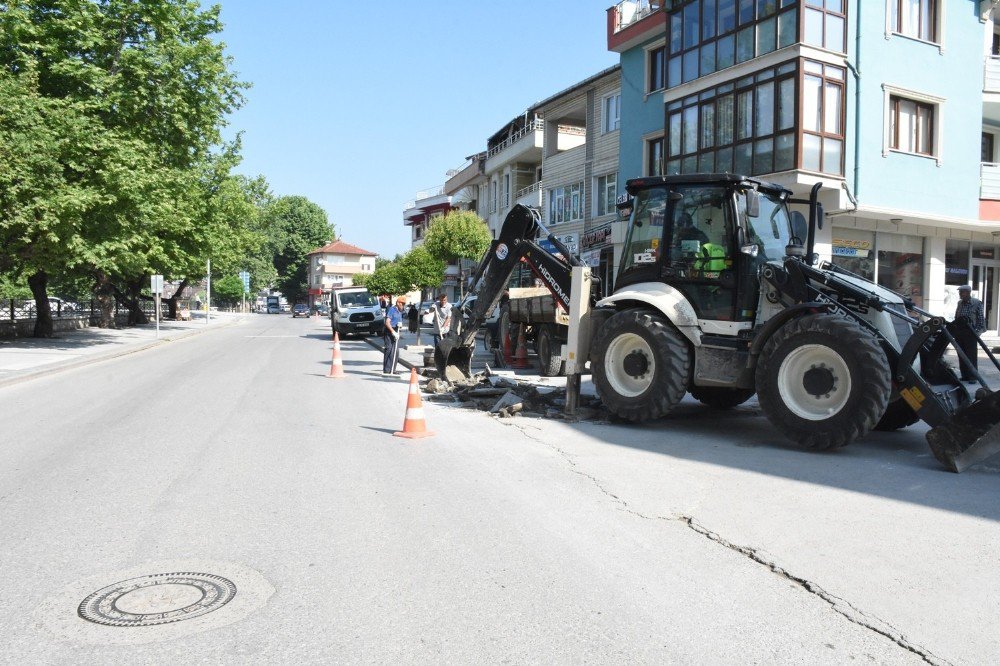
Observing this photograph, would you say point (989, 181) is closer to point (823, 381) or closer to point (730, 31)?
point (730, 31)

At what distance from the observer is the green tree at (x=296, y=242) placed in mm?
105062

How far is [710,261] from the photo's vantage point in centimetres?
922

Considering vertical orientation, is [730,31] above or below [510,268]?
above

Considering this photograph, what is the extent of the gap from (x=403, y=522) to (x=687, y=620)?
89.6 inches

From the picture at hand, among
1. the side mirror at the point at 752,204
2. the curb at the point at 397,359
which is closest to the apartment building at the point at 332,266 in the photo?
the curb at the point at 397,359

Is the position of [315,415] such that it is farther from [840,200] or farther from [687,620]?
[840,200]

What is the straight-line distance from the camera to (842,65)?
19578 millimetres

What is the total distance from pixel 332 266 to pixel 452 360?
340ft

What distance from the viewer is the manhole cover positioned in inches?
146

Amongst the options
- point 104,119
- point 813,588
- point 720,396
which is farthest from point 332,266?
point 813,588

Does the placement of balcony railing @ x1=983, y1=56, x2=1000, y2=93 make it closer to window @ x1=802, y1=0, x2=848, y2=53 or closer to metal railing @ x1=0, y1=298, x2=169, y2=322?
window @ x1=802, y1=0, x2=848, y2=53

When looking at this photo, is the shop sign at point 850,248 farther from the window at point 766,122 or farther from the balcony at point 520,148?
the balcony at point 520,148

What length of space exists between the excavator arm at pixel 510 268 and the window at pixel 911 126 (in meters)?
13.4

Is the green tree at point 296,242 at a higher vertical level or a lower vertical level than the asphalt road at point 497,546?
higher
